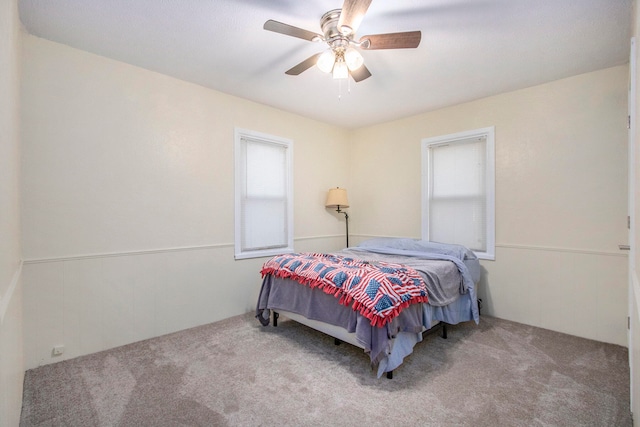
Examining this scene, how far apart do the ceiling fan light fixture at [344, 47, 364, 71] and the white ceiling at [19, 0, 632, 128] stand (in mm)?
254

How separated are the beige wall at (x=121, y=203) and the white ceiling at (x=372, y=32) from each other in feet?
0.86

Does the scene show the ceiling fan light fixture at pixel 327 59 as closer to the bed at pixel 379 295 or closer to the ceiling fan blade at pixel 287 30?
the ceiling fan blade at pixel 287 30

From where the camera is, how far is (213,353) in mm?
2523

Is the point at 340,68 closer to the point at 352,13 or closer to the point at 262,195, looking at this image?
the point at 352,13

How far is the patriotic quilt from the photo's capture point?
2.03 m

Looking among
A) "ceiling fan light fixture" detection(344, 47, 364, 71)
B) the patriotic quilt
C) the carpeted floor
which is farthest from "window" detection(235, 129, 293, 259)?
"ceiling fan light fixture" detection(344, 47, 364, 71)

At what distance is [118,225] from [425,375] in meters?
2.85

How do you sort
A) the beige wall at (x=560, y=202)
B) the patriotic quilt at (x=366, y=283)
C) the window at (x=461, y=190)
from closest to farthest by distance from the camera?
the patriotic quilt at (x=366, y=283) → the beige wall at (x=560, y=202) → the window at (x=461, y=190)

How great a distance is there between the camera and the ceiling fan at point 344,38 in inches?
67.9

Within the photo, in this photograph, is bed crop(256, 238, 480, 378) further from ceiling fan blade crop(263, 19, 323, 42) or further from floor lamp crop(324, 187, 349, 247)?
ceiling fan blade crop(263, 19, 323, 42)

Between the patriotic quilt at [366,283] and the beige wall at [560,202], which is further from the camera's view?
the beige wall at [560,202]

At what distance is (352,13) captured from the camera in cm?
170

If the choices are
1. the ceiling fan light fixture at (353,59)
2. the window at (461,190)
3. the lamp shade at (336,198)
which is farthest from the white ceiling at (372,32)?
the lamp shade at (336,198)

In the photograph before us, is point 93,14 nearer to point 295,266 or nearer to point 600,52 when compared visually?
point 295,266
